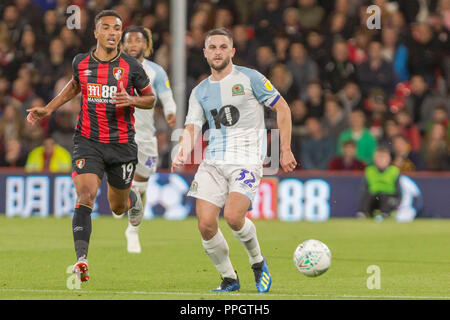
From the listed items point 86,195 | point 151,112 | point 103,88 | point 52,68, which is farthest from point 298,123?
point 86,195

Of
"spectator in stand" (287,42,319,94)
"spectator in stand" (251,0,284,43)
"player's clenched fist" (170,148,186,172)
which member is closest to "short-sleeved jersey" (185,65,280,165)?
"player's clenched fist" (170,148,186,172)

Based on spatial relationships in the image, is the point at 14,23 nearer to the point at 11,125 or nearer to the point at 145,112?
the point at 11,125

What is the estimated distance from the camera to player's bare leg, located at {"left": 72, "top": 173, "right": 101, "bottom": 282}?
344 inches

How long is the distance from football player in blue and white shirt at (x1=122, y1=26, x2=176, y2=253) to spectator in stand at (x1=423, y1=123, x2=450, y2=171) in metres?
6.75

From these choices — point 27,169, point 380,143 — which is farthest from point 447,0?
point 27,169

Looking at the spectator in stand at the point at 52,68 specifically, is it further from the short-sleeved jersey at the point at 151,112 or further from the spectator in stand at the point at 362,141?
the short-sleeved jersey at the point at 151,112

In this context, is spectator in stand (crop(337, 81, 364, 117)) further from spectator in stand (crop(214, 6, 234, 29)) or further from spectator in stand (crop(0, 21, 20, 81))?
spectator in stand (crop(0, 21, 20, 81))

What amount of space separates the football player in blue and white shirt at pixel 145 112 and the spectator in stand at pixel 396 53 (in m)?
7.49

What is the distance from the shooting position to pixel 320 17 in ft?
64.7

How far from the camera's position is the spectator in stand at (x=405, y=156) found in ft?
58.1

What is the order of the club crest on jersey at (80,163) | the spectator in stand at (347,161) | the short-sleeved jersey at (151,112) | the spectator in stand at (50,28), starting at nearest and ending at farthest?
the club crest on jersey at (80,163)
the short-sleeved jersey at (151,112)
the spectator in stand at (347,161)
the spectator in stand at (50,28)

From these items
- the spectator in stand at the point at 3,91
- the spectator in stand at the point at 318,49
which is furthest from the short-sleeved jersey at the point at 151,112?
the spectator in stand at the point at 3,91
